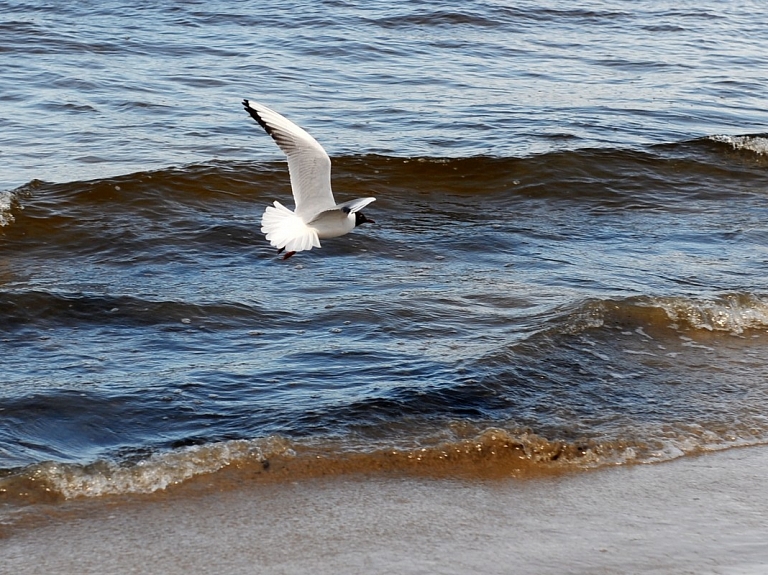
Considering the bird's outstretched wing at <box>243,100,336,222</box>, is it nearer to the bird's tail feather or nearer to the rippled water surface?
the bird's tail feather

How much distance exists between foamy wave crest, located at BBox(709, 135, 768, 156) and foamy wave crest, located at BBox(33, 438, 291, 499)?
312 inches

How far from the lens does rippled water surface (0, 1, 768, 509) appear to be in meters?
5.07

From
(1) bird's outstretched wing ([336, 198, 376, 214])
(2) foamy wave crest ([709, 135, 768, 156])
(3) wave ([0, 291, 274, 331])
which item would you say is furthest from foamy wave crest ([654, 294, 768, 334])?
(2) foamy wave crest ([709, 135, 768, 156])

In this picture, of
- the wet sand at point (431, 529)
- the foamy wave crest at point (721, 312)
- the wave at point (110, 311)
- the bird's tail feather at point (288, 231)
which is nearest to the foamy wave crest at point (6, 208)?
the wave at point (110, 311)

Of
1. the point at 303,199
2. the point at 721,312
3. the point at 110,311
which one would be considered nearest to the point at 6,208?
the point at 110,311

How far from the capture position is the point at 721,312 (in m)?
6.71

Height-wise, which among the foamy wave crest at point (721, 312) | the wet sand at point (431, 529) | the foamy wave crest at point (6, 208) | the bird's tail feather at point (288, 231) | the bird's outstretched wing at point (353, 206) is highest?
the bird's outstretched wing at point (353, 206)

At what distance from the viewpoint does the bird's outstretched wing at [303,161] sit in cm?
602

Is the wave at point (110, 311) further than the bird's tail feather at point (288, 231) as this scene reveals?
Yes

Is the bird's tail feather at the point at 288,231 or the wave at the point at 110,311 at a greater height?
the bird's tail feather at the point at 288,231

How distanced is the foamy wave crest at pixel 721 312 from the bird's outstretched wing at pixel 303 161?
7.31 feet

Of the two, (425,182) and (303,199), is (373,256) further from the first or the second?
(425,182)

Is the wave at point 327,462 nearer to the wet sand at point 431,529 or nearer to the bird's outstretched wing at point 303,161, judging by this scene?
the wet sand at point 431,529

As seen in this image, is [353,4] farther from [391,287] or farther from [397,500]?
[397,500]
